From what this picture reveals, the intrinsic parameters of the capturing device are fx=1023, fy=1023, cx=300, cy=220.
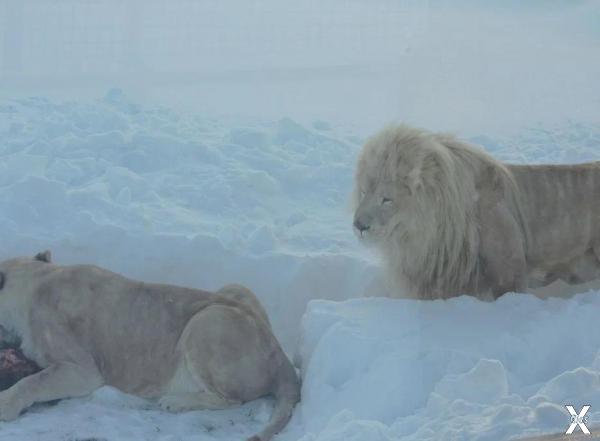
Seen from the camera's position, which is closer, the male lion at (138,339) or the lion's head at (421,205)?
the male lion at (138,339)

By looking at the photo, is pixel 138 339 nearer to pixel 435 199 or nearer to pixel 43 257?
pixel 43 257

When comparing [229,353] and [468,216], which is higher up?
[468,216]

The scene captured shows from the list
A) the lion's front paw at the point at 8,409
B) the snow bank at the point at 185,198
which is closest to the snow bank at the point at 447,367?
the snow bank at the point at 185,198

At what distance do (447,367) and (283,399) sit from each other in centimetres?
71

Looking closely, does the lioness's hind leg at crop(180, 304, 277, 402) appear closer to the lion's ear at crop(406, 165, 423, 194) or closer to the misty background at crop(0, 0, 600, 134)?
the lion's ear at crop(406, 165, 423, 194)

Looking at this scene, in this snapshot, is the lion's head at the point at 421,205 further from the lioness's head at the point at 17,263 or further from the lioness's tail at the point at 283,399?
the lioness's head at the point at 17,263

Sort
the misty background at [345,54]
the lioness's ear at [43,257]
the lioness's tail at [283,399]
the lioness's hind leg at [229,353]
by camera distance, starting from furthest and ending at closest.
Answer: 1. the misty background at [345,54]
2. the lioness's ear at [43,257]
3. the lioness's hind leg at [229,353]
4. the lioness's tail at [283,399]

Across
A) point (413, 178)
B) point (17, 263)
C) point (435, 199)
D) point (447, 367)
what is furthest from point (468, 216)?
point (17, 263)

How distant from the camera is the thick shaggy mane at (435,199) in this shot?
14.9 ft

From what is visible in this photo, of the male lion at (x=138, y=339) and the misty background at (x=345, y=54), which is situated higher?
the misty background at (x=345, y=54)

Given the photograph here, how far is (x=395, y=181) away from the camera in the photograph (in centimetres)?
451

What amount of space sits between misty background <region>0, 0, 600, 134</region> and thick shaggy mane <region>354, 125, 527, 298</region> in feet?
1.80

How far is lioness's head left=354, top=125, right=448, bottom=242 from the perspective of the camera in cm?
449

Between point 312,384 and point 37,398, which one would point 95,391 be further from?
point 312,384
